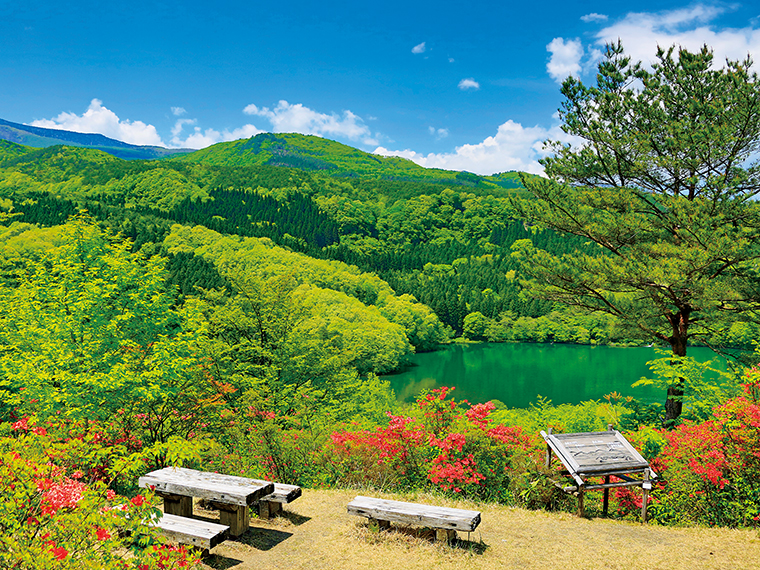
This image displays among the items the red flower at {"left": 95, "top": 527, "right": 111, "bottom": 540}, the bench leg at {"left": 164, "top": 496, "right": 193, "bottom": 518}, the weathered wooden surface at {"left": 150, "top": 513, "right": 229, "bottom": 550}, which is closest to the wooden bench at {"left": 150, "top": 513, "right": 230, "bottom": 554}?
the weathered wooden surface at {"left": 150, "top": 513, "right": 229, "bottom": 550}

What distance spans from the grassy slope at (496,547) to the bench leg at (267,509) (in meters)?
0.10

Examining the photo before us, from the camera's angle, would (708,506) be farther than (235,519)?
Yes

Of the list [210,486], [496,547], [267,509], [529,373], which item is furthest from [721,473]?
[529,373]

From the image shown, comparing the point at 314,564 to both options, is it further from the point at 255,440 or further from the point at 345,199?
the point at 345,199

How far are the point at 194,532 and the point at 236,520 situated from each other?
1043 mm

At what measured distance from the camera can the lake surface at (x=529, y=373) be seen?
3791 cm

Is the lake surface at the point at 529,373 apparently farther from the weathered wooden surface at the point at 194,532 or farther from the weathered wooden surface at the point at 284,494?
the weathered wooden surface at the point at 194,532

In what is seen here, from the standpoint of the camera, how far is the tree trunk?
11.0 meters

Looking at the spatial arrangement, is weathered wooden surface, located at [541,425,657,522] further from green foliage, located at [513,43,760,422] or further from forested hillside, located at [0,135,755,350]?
forested hillside, located at [0,135,755,350]

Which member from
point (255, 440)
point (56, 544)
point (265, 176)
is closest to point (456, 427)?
point (255, 440)

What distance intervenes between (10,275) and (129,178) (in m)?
109

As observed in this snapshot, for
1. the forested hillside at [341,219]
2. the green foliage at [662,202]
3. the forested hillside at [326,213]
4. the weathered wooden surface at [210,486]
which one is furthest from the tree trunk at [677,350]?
the forested hillside at [326,213]

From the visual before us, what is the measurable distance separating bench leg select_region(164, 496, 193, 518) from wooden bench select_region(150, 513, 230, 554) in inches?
30.2

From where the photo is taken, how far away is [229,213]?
118812mm
